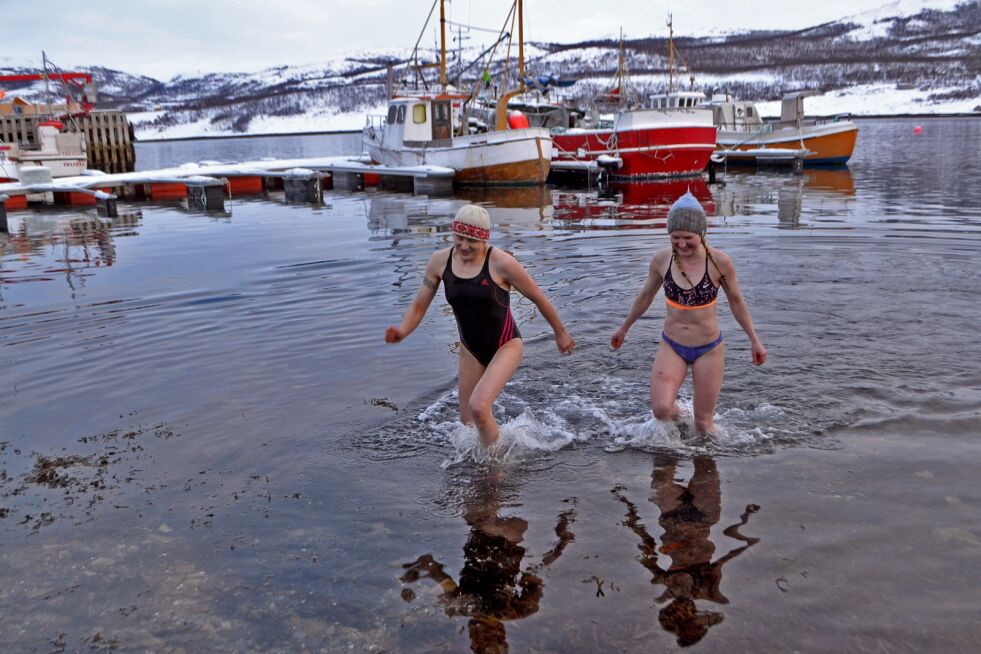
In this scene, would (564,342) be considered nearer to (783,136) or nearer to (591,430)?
(591,430)

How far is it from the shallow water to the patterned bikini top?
0.94 meters

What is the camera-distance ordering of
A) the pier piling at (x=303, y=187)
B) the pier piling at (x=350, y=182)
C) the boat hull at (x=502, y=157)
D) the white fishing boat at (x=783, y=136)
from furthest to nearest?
the white fishing boat at (x=783, y=136), the pier piling at (x=350, y=182), the boat hull at (x=502, y=157), the pier piling at (x=303, y=187)

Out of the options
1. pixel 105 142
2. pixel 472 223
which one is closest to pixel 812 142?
pixel 472 223

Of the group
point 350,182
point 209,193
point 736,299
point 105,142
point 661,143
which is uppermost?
point 105,142

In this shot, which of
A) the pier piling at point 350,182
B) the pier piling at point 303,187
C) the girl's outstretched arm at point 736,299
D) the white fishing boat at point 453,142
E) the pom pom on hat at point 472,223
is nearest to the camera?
the pom pom on hat at point 472,223

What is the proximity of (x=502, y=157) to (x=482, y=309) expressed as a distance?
26.6 meters

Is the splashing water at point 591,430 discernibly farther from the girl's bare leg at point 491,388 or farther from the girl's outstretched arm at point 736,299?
the girl's outstretched arm at point 736,299

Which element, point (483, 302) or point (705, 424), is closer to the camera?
point (483, 302)

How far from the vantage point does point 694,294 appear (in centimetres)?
585

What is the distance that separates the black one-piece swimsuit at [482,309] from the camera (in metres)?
5.66

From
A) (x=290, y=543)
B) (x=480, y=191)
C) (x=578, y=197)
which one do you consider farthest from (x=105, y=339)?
(x=480, y=191)

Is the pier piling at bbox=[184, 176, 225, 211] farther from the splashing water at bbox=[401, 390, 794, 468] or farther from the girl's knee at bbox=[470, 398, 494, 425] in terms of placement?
the girl's knee at bbox=[470, 398, 494, 425]

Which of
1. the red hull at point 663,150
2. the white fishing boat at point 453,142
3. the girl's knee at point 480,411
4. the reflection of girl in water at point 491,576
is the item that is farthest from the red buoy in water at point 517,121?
the reflection of girl in water at point 491,576

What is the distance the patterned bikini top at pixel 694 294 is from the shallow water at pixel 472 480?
94 centimetres
